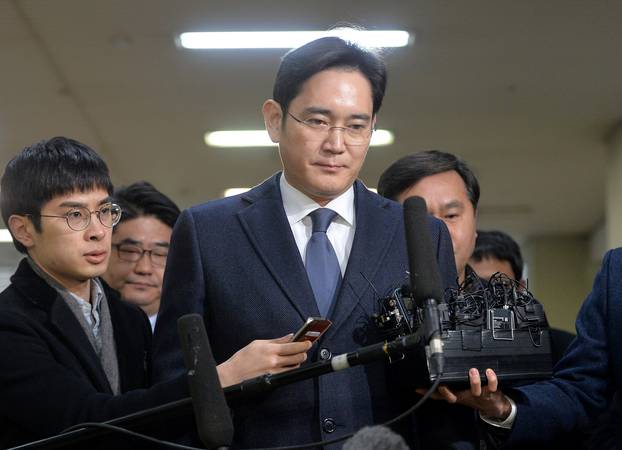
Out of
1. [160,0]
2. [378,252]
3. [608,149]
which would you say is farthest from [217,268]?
[608,149]

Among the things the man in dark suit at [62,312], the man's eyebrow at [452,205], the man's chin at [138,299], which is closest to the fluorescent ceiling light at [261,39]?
the man's chin at [138,299]

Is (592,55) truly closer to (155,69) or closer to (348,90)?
(155,69)

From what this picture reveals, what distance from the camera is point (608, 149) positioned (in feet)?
30.4

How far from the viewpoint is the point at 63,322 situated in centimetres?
236

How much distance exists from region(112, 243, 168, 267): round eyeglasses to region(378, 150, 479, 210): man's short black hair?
0.90m

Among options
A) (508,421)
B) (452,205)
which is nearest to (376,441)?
(508,421)

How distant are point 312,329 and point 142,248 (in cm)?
195

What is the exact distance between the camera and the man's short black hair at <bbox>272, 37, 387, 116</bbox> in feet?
7.44

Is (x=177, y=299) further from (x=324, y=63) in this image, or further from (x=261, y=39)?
(x=261, y=39)

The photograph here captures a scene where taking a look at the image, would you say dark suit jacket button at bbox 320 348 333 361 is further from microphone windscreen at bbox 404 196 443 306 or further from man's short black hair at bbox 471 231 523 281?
man's short black hair at bbox 471 231 523 281

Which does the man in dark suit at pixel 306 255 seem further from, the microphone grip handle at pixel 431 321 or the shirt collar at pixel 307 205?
the microphone grip handle at pixel 431 321

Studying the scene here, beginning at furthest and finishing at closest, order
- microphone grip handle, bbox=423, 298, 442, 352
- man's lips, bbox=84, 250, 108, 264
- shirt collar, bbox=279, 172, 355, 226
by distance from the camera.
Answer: man's lips, bbox=84, 250, 108, 264, shirt collar, bbox=279, 172, 355, 226, microphone grip handle, bbox=423, 298, 442, 352

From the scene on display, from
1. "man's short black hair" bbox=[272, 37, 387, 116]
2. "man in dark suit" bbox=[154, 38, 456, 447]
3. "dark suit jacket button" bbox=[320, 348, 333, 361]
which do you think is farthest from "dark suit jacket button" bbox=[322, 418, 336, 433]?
"man's short black hair" bbox=[272, 37, 387, 116]

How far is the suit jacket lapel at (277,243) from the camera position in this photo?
7.02ft
